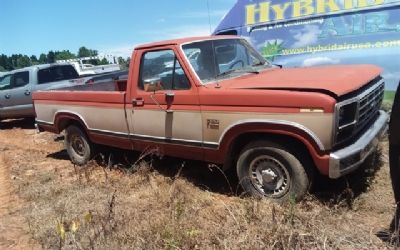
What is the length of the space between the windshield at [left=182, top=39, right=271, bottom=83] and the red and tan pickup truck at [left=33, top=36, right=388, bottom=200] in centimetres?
1

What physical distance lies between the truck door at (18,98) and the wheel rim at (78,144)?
5.52 meters

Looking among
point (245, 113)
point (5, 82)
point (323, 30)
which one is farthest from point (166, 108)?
point (5, 82)

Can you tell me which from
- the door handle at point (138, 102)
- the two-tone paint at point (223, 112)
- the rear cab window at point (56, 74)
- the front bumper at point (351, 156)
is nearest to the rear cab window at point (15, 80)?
the rear cab window at point (56, 74)

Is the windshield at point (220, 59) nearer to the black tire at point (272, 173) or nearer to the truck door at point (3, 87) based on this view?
the black tire at point (272, 173)

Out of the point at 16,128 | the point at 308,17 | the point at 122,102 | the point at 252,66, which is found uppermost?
the point at 308,17

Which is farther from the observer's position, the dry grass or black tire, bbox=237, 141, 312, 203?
black tire, bbox=237, 141, 312, 203

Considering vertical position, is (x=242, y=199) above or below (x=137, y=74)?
below

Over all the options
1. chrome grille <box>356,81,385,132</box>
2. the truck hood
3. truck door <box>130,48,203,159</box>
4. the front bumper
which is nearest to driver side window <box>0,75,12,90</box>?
truck door <box>130,48,203,159</box>

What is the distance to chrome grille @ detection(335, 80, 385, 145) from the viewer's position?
455 cm

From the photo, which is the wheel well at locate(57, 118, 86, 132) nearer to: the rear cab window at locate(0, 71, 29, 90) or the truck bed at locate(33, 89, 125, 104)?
the truck bed at locate(33, 89, 125, 104)

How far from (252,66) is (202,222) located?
2.51 metres

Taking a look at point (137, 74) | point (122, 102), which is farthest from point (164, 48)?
point (122, 102)

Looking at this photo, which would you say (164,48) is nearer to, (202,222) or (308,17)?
(202,222)

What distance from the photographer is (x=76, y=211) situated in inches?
209
